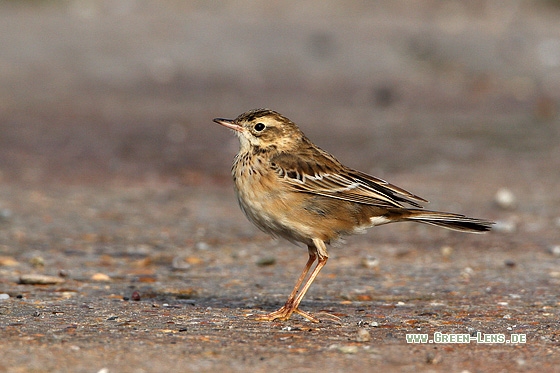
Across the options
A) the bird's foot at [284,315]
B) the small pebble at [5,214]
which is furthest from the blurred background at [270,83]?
the bird's foot at [284,315]

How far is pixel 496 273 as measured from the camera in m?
9.14

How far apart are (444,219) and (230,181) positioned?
641cm

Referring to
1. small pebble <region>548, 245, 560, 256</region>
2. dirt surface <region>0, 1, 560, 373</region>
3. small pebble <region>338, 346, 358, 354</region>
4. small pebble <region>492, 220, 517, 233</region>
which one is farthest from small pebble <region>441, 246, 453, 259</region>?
small pebble <region>338, 346, 358, 354</region>

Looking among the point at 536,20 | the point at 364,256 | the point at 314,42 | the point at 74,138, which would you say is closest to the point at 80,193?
the point at 74,138

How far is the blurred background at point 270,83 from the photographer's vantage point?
15086 millimetres

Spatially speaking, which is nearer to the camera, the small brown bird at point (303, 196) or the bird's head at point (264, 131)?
the small brown bird at point (303, 196)

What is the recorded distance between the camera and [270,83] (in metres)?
20.2

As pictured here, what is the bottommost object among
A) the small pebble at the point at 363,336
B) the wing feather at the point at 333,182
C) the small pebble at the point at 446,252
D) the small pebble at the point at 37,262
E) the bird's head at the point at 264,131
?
the small pebble at the point at 363,336

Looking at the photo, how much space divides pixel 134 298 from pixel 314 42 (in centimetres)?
1437

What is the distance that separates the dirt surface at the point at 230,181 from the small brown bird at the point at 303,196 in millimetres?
645

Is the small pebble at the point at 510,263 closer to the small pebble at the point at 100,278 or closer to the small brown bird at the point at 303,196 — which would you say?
the small brown bird at the point at 303,196

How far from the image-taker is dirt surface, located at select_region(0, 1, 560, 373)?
6434mm

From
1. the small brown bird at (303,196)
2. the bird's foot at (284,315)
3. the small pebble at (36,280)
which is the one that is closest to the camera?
the bird's foot at (284,315)

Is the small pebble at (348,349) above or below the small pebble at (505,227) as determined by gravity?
below
